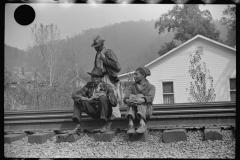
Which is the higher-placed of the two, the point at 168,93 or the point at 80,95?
the point at 80,95

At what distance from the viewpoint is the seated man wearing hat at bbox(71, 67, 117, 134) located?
5.39 meters

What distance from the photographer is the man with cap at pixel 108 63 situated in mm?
6258

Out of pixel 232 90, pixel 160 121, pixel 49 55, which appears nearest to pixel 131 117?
pixel 160 121

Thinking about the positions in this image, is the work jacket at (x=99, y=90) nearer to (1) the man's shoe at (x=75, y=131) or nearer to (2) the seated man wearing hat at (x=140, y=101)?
(2) the seated man wearing hat at (x=140, y=101)

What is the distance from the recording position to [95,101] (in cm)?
554

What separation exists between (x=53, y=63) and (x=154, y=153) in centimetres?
2333

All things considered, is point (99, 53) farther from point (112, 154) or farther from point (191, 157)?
point (191, 157)

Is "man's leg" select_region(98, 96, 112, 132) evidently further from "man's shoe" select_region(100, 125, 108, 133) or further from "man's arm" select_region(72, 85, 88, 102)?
"man's arm" select_region(72, 85, 88, 102)

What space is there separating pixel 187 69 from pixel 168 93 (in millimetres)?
2174

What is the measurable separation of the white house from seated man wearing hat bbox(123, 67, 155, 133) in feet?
41.7

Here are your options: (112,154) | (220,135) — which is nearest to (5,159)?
(112,154)

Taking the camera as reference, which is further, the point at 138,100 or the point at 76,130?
the point at 76,130

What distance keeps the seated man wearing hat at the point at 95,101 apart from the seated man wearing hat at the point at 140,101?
0.41 meters

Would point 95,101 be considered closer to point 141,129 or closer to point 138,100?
point 138,100
